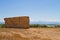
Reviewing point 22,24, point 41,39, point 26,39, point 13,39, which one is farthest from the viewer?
point 22,24

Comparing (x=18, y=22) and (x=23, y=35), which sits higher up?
(x=23, y=35)

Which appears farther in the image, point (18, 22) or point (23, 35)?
point (18, 22)

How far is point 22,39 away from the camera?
8312 millimetres

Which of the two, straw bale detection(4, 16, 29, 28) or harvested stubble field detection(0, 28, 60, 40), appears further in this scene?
straw bale detection(4, 16, 29, 28)

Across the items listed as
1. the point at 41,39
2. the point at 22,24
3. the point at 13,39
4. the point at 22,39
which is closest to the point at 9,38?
the point at 13,39

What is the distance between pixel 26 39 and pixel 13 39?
961 millimetres

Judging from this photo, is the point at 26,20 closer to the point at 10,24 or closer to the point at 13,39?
the point at 10,24

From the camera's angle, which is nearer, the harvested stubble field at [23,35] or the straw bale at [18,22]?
the harvested stubble field at [23,35]

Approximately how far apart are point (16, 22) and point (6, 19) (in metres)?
1.77

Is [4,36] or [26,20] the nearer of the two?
[4,36]

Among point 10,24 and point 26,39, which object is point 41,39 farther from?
point 10,24

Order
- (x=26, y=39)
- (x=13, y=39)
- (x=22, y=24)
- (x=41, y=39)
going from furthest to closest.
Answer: (x=22, y=24) → (x=41, y=39) → (x=26, y=39) → (x=13, y=39)

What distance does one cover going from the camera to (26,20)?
1992cm

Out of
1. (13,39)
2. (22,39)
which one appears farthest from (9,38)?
(22,39)
